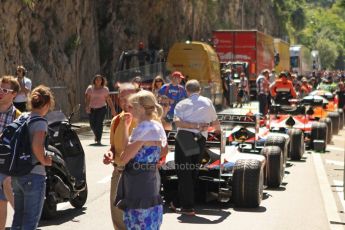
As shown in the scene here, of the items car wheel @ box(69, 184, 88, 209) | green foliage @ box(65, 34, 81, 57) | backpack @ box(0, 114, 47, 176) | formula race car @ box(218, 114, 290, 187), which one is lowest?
car wheel @ box(69, 184, 88, 209)

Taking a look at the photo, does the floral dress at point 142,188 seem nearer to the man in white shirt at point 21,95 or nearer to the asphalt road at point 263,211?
the asphalt road at point 263,211

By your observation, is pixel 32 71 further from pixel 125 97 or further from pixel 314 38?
pixel 314 38

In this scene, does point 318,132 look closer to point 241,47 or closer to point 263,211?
point 263,211

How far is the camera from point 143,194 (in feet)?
22.5

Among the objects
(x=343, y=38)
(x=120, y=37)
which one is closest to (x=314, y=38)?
(x=343, y=38)

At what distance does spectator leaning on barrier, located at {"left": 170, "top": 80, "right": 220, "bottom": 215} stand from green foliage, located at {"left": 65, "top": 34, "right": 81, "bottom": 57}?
19735 mm

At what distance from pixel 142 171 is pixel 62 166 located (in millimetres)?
3342

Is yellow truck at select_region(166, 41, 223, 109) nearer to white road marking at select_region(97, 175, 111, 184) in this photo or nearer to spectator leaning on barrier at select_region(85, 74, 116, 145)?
spectator leaning on barrier at select_region(85, 74, 116, 145)

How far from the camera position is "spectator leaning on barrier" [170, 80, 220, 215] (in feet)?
35.1

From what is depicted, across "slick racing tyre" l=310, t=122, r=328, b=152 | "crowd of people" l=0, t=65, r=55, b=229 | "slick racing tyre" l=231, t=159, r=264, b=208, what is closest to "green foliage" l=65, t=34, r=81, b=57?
"slick racing tyre" l=310, t=122, r=328, b=152

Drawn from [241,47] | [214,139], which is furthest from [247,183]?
[241,47]

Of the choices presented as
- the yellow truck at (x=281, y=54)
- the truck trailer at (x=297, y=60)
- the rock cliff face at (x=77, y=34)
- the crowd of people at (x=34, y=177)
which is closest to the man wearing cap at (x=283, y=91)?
the rock cliff face at (x=77, y=34)

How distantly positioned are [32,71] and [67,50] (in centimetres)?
369

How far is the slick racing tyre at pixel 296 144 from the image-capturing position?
57.4ft
